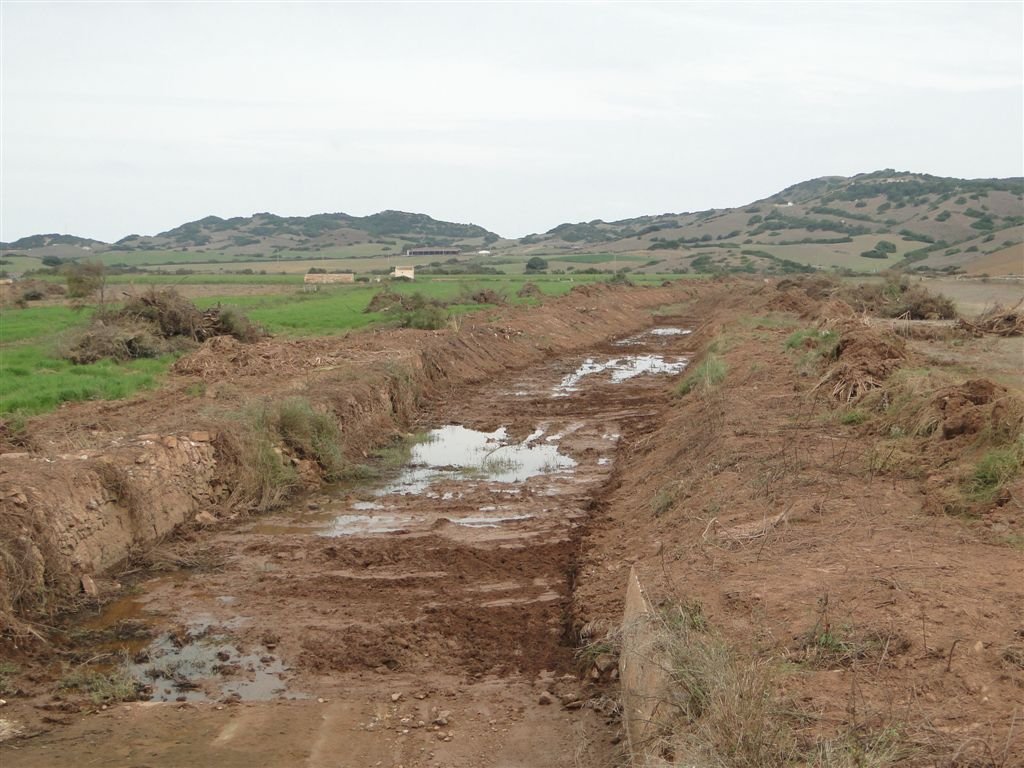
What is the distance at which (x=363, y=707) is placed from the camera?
21.7 ft

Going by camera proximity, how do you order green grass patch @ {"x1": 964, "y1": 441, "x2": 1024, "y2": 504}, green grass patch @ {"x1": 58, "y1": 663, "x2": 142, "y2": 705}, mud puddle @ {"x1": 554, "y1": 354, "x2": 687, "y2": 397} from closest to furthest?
green grass patch @ {"x1": 58, "y1": 663, "x2": 142, "y2": 705}
green grass patch @ {"x1": 964, "y1": 441, "x2": 1024, "y2": 504}
mud puddle @ {"x1": 554, "y1": 354, "x2": 687, "y2": 397}

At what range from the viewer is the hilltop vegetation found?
88625 mm

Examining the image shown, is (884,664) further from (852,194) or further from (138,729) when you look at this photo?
(852,194)

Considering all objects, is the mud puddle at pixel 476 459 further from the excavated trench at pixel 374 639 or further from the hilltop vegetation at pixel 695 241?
the hilltop vegetation at pixel 695 241

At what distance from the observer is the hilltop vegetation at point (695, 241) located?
8862 cm

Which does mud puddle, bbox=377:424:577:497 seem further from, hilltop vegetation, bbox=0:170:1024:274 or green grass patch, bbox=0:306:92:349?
hilltop vegetation, bbox=0:170:1024:274

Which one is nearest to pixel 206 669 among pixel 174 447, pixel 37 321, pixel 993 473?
pixel 174 447

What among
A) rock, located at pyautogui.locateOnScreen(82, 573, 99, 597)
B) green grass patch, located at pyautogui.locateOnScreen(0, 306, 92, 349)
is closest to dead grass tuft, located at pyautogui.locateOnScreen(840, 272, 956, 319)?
green grass patch, located at pyautogui.locateOnScreen(0, 306, 92, 349)

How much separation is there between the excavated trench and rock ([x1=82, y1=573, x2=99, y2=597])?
0.32 metres

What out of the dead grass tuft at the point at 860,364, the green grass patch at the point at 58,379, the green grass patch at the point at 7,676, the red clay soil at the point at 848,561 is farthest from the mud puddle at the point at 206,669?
the dead grass tuft at the point at 860,364

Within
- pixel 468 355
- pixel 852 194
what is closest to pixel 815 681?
pixel 468 355

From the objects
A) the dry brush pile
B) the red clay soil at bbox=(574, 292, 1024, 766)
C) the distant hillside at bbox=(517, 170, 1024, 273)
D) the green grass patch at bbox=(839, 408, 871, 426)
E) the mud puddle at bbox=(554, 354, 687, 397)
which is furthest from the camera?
the distant hillside at bbox=(517, 170, 1024, 273)

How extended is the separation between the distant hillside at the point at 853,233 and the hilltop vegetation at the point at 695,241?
10.0 inches

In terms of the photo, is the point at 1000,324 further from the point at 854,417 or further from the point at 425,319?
the point at 425,319
